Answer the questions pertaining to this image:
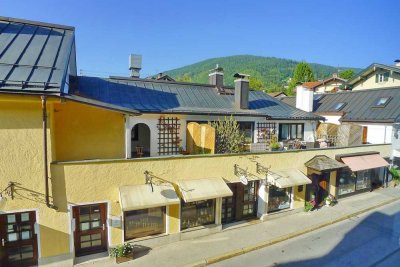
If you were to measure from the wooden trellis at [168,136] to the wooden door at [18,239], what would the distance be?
278 inches

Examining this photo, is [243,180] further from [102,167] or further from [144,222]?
[102,167]

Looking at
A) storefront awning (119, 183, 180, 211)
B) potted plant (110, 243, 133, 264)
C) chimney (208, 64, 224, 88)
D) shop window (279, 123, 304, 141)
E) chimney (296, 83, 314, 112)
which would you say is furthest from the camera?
chimney (296, 83, 314, 112)

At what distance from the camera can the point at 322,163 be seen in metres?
15.7

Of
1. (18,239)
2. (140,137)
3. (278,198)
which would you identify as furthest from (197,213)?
(18,239)

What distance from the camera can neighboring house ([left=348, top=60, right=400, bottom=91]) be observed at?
2953 centimetres

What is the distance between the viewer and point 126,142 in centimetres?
1171

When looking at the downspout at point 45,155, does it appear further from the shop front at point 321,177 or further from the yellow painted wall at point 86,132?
the shop front at point 321,177

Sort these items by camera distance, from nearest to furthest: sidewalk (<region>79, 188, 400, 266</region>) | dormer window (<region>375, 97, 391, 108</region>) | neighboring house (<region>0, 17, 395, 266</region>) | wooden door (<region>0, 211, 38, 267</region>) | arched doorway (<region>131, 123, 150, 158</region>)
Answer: neighboring house (<region>0, 17, 395, 266</region>)
wooden door (<region>0, 211, 38, 267</region>)
sidewalk (<region>79, 188, 400, 266</region>)
arched doorway (<region>131, 123, 150, 158</region>)
dormer window (<region>375, 97, 391, 108</region>)

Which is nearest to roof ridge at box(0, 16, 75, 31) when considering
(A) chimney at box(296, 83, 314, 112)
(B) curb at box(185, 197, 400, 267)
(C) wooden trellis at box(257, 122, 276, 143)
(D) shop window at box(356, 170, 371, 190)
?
(C) wooden trellis at box(257, 122, 276, 143)

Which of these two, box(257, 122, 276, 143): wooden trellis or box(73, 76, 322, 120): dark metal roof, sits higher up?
box(73, 76, 322, 120): dark metal roof

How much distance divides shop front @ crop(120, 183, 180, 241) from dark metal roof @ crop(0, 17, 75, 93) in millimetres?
5008

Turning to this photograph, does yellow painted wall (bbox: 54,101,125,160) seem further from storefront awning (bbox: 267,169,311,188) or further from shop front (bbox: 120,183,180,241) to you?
storefront awning (bbox: 267,169,311,188)

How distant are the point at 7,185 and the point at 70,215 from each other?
249 cm

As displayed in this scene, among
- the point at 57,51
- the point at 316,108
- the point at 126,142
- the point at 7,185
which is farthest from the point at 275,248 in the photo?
the point at 316,108
